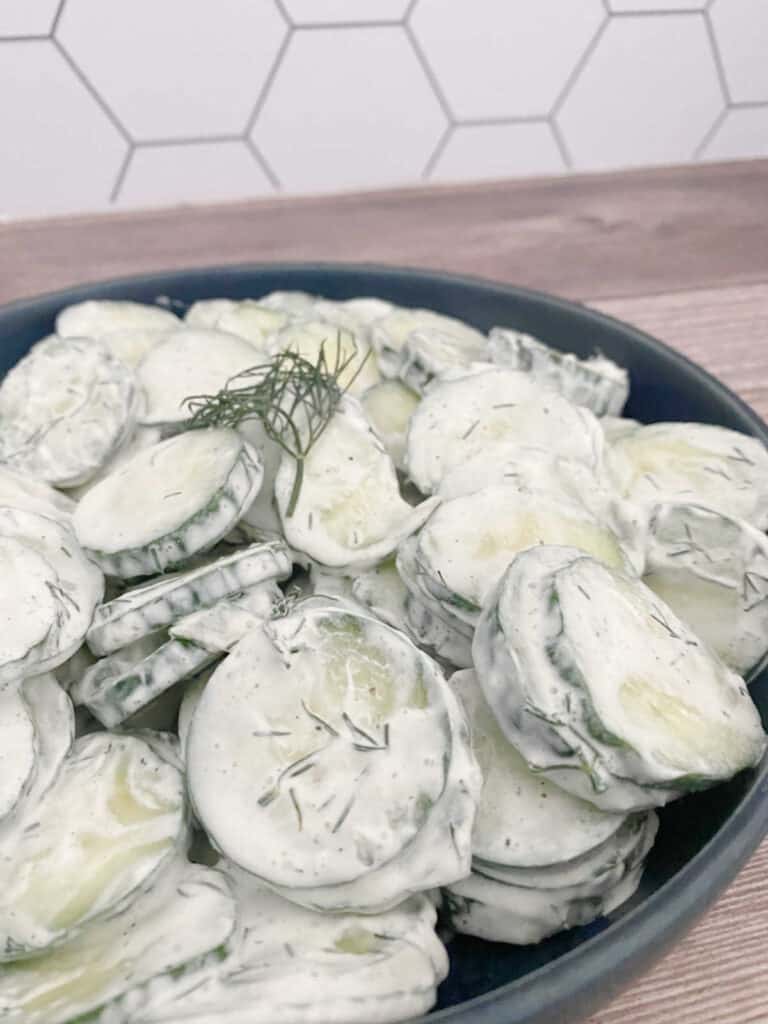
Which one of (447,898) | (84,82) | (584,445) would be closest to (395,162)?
(84,82)

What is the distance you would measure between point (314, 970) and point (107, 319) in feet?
2.05

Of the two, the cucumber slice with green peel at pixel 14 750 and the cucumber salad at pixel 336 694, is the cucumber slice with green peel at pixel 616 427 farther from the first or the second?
the cucumber slice with green peel at pixel 14 750

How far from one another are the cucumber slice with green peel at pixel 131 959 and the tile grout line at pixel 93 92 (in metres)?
1.30

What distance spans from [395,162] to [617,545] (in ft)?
4.09

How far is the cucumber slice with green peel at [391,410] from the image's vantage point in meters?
0.78

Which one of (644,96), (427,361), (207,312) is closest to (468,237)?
(644,96)

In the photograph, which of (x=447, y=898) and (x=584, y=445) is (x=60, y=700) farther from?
(x=584, y=445)

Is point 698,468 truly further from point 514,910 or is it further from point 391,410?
point 514,910

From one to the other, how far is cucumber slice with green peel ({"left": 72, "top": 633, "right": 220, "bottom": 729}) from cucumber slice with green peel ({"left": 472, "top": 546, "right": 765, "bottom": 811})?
0.15m

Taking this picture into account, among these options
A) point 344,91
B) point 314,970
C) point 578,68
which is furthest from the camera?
point 578,68

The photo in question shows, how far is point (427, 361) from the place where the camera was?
0.79 metres

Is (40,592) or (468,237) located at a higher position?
(40,592)

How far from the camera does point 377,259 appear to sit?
1459mm

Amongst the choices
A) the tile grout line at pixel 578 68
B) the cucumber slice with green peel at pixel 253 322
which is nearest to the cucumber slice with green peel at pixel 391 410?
the cucumber slice with green peel at pixel 253 322
